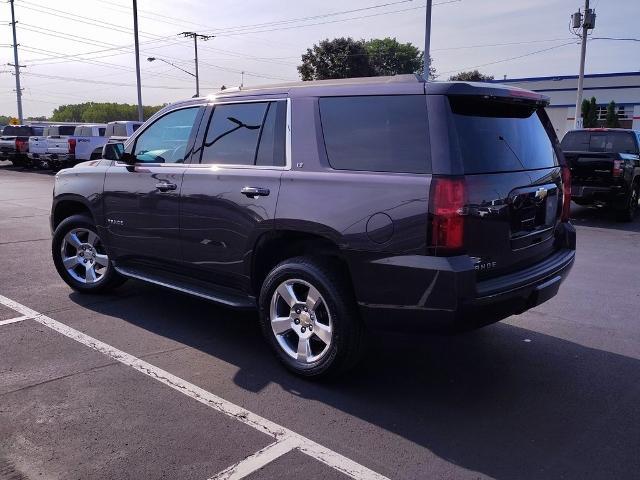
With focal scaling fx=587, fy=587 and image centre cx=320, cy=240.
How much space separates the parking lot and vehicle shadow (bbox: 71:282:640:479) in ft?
0.05

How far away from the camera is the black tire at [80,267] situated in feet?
19.1

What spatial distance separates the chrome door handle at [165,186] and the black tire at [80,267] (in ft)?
4.03

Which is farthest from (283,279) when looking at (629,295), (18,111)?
(18,111)

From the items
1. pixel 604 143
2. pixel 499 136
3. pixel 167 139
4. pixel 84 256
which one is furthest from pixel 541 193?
pixel 604 143

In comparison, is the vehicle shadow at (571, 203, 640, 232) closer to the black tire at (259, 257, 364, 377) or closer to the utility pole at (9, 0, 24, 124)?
the black tire at (259, 257, 364, 377)

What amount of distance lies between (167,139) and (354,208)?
2.28m

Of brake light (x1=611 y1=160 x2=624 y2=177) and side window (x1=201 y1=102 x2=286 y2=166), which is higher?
side window (x1=201 y1=102 x2=286 y2=166)

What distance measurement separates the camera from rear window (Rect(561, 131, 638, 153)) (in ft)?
39.4

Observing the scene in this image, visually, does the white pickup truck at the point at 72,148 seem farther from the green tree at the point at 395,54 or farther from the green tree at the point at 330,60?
the green tree at the point at 395,54

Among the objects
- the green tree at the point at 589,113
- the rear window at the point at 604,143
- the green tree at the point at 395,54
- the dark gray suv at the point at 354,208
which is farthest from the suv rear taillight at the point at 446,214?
the green tree at the point at 395,54

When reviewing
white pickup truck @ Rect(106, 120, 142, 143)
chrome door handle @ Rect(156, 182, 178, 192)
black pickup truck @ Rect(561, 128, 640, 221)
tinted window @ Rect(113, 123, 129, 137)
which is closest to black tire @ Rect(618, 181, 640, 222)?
black pickup truck @ Rect(561, 128, 640, 221)

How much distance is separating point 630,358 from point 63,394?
4.11 meters

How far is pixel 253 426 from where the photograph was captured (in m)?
3.42

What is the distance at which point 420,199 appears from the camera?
3.37m
